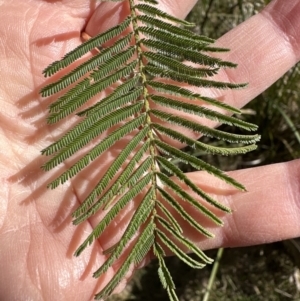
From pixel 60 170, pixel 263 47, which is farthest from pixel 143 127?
pixel 263 47

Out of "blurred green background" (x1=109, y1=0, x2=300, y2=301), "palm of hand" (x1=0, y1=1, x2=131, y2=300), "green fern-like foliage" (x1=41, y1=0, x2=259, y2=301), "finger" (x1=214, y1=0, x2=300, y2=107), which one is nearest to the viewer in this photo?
"green fern-like foliage" (x1=41, y1=0, x2=259, y2=301)

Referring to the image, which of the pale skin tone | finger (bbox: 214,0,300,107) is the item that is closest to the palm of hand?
the pale skin tone

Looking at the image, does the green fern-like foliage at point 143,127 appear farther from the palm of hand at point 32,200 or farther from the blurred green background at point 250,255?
the blurred green background at point 250,255

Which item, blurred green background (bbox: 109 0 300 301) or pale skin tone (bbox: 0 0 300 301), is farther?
blurred green background (bbox: 109 0 300 301)

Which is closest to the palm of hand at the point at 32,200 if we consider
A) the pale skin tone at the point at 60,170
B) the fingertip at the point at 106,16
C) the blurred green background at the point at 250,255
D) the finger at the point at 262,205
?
the pale skin tone at the point at 60,170

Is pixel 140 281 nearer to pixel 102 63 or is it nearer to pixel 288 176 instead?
pixel 288 176

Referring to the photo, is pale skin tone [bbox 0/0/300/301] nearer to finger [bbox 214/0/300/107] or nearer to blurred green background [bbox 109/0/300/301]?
finger [bbox 214/0/300/107]
